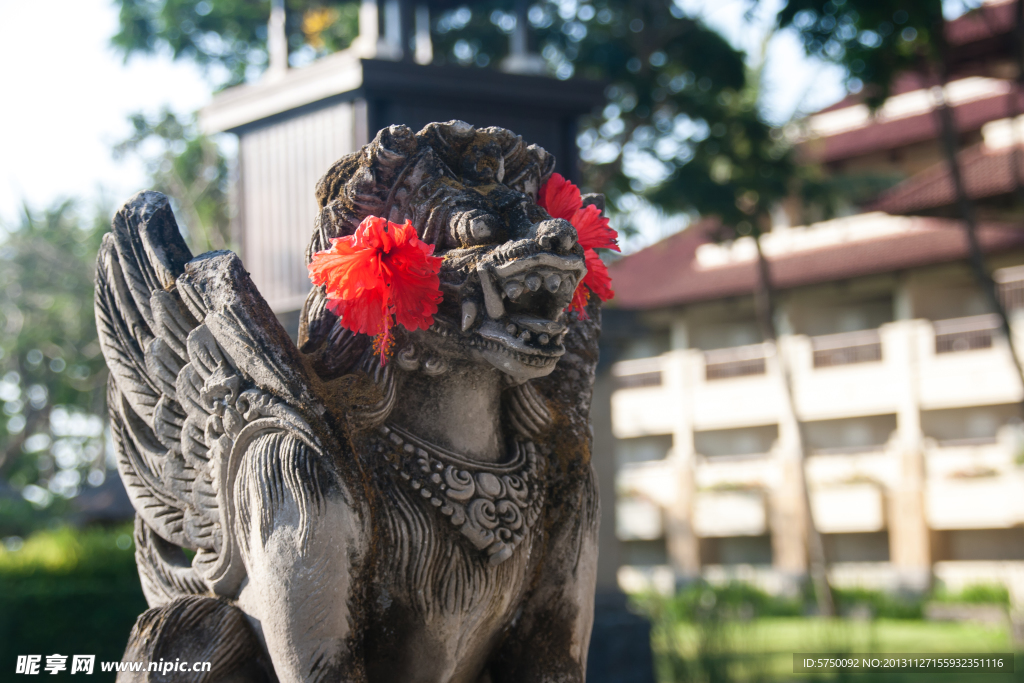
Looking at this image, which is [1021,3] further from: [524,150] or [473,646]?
[473,646]

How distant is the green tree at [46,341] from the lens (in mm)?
17172

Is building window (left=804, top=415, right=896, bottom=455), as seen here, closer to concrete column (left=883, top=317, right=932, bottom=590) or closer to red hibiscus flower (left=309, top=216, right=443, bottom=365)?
concrete column (left=883, top=317, right=932, bottom=590)

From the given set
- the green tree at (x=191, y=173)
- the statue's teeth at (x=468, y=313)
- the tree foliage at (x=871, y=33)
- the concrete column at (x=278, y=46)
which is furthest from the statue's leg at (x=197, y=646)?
the green tree at (x=191, y=173)

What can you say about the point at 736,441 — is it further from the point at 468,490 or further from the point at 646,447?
the point at 468,490

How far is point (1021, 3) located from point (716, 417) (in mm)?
13323

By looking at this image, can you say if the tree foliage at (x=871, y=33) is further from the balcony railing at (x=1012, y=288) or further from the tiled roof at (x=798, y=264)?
the balcony railing at (x=1012, y=288)

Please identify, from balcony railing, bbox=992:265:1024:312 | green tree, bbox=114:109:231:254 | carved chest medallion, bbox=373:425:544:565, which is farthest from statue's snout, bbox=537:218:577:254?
balcony railing, bbox=992:265:1024:312

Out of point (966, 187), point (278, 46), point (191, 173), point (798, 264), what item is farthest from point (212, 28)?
point (798, 264)

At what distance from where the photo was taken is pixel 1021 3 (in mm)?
7820

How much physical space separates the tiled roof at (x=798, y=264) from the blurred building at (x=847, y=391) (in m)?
0.05

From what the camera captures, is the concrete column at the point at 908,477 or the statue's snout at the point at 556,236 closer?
the statue's snout at the point at 556,236

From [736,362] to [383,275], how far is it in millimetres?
19170

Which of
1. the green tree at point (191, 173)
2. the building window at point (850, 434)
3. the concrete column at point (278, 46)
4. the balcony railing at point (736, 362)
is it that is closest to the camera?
the concrete column at point (278, 46)

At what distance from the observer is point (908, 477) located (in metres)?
A: 17.3
